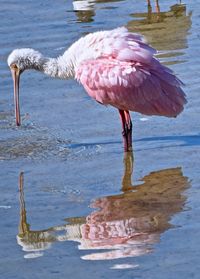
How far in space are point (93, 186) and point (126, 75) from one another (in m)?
1.34

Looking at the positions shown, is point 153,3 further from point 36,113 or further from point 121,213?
point 121,213

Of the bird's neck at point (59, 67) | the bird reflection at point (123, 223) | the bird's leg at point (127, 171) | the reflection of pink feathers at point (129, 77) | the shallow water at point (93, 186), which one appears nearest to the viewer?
the shallow water at point (93, 186)

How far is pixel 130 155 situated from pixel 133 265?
2639mm

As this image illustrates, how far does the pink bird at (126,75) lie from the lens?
9094mm

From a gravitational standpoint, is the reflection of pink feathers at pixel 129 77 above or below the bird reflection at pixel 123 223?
above

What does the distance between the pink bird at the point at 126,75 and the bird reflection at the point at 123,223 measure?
3.37 ft

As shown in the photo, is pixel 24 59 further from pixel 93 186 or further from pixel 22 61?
pixel 93 186

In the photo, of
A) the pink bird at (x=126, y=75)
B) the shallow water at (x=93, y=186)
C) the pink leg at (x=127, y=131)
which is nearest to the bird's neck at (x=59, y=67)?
the pink bird at (x=126, y=75)

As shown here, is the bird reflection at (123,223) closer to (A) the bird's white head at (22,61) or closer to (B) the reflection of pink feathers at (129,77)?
(B) the reflection of pink feathers at (129,77)

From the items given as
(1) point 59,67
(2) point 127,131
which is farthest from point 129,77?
(1) point 59,67

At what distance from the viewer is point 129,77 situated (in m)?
9.12

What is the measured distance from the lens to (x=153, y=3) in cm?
1574

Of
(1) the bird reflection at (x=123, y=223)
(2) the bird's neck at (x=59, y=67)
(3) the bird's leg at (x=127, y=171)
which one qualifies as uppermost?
(2) the bird's neck at (x=59, y=67)

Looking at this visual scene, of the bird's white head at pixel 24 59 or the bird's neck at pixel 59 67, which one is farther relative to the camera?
the bird's white head at pixel 24 59
